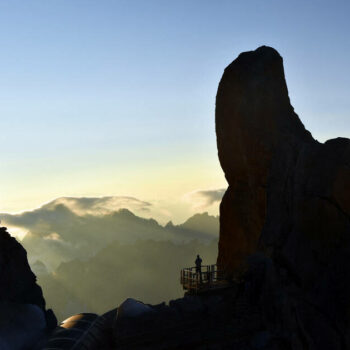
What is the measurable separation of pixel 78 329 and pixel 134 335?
3.78 metres

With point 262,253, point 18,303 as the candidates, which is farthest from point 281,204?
point 18,303

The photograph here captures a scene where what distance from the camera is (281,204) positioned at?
4656 cm

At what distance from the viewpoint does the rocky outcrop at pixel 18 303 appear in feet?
112

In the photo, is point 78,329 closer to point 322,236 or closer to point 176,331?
point 176,331

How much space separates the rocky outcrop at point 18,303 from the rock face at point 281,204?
1683 centimetres

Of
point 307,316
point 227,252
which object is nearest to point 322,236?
point 307,316

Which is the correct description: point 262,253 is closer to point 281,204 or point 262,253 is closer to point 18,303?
point 281,204

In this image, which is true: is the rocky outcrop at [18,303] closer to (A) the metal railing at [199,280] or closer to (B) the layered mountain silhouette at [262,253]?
(B) the layered mountain silhouette at [262,253]

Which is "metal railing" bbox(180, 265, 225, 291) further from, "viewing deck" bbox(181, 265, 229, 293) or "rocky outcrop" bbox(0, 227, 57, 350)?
"rocky outcrop" bbox(0, 227, 57, 350)

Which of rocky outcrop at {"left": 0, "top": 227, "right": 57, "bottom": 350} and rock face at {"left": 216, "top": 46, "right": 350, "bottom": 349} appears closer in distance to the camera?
rocky outcrop at {"left": 0, "top": 227, "right": 57, "bottom": 350}

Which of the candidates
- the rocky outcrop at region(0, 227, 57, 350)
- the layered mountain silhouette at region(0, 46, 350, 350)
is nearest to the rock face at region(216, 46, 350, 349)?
the layered mountain silhouette at region(0, 46, 350, 350)

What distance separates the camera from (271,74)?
2056 inches

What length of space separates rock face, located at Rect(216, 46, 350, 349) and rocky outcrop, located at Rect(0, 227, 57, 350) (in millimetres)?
16830

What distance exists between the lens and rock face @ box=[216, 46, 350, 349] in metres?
39.9
